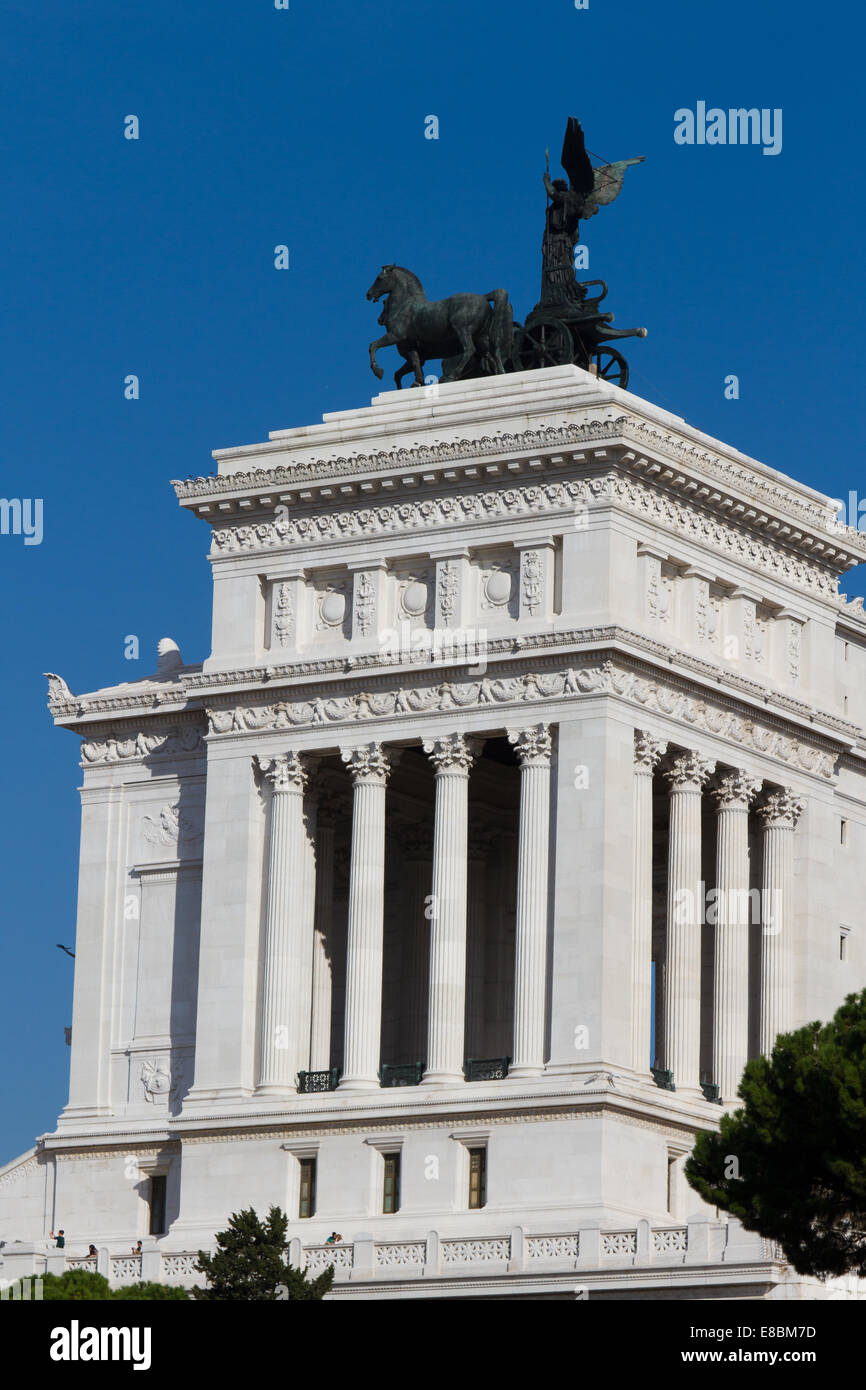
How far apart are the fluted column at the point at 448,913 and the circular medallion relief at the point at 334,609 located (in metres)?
4.87

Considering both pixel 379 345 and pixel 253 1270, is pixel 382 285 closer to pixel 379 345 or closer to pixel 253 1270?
pixel 379 345

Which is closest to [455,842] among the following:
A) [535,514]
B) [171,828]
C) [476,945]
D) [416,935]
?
[535,514]

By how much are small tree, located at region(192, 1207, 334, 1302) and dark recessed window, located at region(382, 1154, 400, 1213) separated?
10.6 meters

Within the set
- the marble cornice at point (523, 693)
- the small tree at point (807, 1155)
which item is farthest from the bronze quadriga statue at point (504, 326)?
the small tree at point (807, 1155)

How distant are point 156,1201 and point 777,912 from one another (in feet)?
59.3

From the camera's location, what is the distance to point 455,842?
84812mm

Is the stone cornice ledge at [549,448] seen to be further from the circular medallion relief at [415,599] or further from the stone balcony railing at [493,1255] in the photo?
the stone balcony railing at [493,1255]

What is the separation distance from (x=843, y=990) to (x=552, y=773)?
12.9 metres
